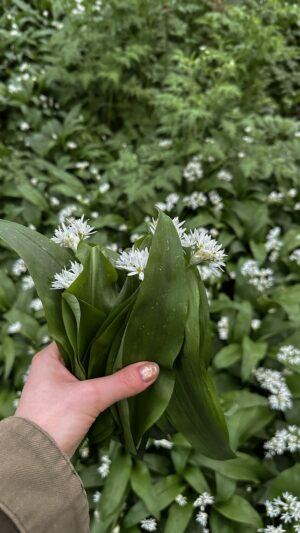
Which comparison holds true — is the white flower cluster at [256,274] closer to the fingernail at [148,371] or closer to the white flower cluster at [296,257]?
the white flower cluster at [296,257]

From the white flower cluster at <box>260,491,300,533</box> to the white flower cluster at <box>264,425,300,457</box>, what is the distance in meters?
0.15

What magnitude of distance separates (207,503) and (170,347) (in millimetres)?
876

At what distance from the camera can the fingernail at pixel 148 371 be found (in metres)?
0.98

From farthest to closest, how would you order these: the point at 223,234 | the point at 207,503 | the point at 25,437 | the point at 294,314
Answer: the point at 223,234
the point at 294,314
the point at 207,503
the point at 25,437

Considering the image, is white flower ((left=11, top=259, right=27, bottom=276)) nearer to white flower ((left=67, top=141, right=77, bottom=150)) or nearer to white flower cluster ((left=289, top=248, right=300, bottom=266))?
white flower ((left=67, top=141, right=77, bottom=150))

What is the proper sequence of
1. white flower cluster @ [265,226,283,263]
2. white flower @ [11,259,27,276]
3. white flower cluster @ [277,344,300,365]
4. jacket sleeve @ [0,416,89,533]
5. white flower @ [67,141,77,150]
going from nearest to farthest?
jacket sleeve @ [0,416,89,533] → white flower cluster @ [277,344,300,365] → white flower @ [11,259,27,276] → white flower cluster @ [265,226,283,263] → white flower @ [67,141,77,150]

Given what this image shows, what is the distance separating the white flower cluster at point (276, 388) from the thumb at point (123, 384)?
2.78ft

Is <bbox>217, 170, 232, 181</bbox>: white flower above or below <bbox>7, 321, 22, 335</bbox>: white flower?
above

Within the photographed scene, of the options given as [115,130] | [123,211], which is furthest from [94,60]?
[123,211]

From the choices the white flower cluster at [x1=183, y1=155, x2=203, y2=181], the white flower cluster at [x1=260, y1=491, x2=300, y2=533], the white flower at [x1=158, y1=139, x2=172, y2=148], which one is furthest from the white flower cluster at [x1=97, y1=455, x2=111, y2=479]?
the white flower at [x1=158, y1=139, x2=172, y2=148]

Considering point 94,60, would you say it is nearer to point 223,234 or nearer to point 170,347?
point 223,234

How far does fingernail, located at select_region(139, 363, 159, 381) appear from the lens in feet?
3.21

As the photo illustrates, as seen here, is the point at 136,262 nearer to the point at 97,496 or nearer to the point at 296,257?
the point at 97,496

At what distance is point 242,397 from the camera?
5.76 feet
